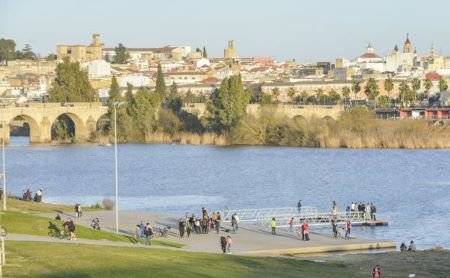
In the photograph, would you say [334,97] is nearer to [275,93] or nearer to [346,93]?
[346,93]

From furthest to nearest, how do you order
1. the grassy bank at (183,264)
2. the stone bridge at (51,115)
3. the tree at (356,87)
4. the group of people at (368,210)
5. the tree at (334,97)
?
the tree at (356,87) → the tree at (334,97) → the stone bridge at (51,115) → the group of people at (368,210) → the grassy bank at (183,264)

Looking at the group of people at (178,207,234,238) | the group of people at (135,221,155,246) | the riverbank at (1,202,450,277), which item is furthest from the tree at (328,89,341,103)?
the group of people at (135,221,155,246)

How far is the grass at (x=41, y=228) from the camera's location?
135 ft

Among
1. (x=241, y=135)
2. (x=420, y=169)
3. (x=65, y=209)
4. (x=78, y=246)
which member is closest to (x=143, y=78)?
(x=241, y=135)

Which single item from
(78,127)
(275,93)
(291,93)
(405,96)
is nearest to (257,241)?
(78,127)

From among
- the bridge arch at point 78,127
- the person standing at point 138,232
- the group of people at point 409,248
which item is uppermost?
the bridge arch at point 78,127

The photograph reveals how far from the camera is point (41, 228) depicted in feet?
138

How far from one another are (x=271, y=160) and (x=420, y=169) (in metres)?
15.6

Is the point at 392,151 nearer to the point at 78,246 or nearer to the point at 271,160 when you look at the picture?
the point at 271,160

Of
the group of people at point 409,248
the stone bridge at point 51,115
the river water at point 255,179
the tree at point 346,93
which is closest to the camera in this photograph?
the group of people at point 409,248

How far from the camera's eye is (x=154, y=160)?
10175 cm

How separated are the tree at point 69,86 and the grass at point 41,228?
86242mm

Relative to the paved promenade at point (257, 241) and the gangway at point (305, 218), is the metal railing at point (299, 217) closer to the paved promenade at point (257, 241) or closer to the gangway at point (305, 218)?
the gangway at point (305, 218)

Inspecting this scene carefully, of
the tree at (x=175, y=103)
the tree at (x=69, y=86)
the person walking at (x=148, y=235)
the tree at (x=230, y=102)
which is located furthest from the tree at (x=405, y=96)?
the person walking at (x=148, y=235)
